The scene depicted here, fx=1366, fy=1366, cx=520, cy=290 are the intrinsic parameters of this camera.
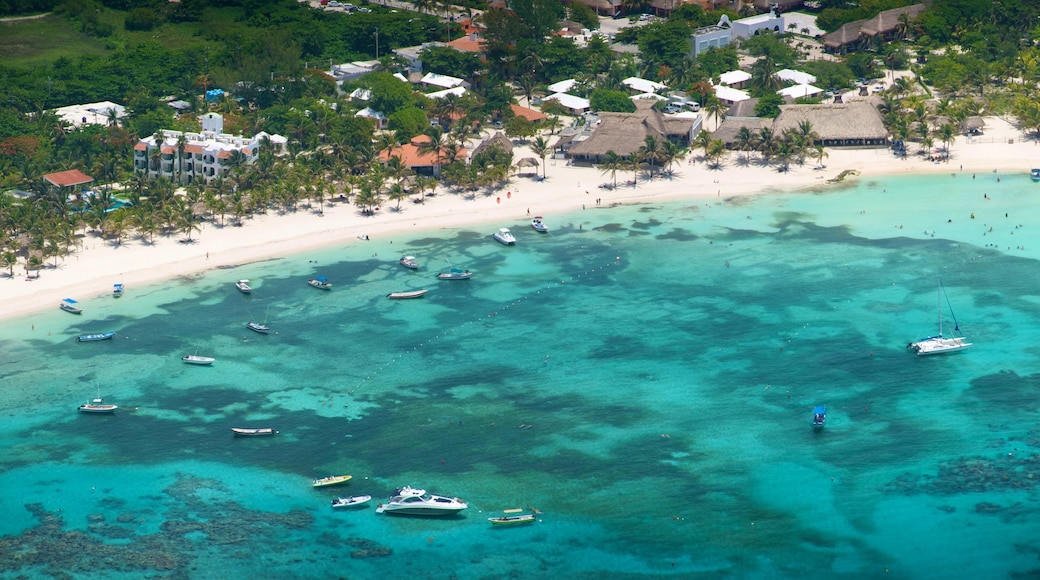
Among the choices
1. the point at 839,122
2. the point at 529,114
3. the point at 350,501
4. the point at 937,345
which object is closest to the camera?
the point at 350,501

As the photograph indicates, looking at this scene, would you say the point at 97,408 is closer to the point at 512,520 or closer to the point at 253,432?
the point at 253,432

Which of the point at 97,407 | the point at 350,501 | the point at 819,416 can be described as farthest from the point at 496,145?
the point at 350,501

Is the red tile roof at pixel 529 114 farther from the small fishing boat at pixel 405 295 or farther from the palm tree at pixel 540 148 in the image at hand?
the small fishing boat at pixel 405 295

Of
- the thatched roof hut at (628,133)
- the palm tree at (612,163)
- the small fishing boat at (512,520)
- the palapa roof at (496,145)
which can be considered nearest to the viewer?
the small fishing boat at (512,520)

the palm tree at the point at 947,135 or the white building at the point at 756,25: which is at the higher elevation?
the white building at the point at 756,25

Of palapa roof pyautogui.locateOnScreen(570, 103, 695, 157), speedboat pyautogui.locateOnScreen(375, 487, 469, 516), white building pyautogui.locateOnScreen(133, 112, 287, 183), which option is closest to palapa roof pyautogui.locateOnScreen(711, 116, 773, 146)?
palapa roof pyautogui.locateOnScreen(570, 103, 695, 157)

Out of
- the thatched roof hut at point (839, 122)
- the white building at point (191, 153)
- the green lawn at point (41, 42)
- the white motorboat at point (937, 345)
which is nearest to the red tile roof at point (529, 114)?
the thatched roof hut at point (839, 122)

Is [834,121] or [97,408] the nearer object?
[97,408]
